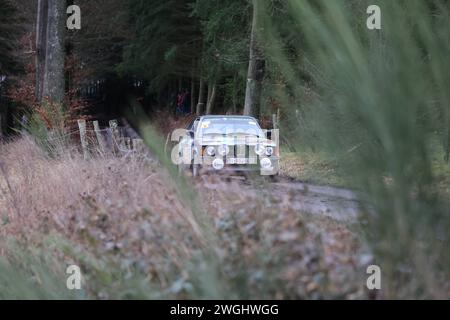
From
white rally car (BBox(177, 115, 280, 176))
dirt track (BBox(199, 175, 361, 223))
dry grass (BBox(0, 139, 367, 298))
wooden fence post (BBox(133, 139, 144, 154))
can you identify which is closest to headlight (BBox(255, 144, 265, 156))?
white rally car (BBox(177, 115, 280, 176))

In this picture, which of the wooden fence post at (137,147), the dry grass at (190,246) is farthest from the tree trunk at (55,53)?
the dry grass at (190,246)

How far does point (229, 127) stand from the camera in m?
14.0

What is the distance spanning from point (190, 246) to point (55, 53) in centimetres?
1568

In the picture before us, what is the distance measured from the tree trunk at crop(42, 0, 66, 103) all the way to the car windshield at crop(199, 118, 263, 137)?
5.94 meters

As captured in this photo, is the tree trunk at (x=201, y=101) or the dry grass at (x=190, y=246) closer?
the dry grass at (x=190, y=246)

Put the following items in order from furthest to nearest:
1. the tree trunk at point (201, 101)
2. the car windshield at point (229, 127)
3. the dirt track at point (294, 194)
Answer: the tree trunk at point (201, 101)
the car windshield at point (229, 127)
the dirt track at point (294, 194)

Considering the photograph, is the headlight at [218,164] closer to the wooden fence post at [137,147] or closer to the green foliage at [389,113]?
the green foliage at [389,113]

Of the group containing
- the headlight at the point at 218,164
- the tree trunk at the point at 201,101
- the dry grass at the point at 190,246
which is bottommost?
the dry grass at the point at 190,246

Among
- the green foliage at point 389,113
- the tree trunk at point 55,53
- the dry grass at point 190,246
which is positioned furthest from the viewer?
the tree trunk at point 55,53

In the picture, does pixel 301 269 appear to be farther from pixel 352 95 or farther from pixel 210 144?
pixel 210 144

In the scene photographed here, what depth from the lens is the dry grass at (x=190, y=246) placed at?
3256 mm

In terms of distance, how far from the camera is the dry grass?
326cm

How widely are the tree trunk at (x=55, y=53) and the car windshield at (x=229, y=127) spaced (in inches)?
234

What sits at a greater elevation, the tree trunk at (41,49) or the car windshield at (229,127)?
the tree trunk at (41,49)
